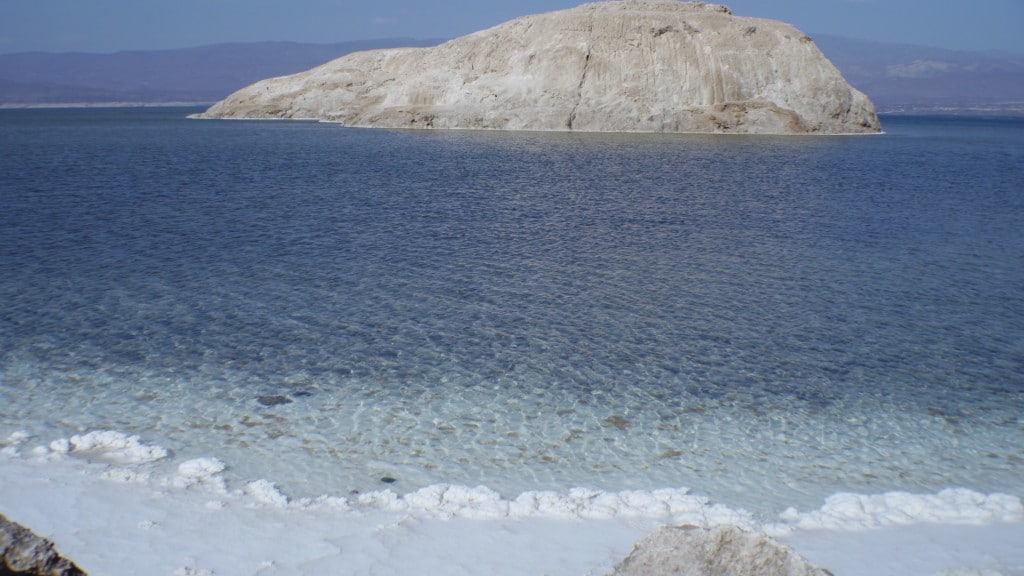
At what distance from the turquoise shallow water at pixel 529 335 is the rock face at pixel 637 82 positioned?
32787 mm

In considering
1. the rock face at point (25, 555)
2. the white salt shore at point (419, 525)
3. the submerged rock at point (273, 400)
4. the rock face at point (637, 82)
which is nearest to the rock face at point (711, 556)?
the white salt shore at point (419, 525)

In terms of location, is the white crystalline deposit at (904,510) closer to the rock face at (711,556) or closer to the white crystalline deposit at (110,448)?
the rock face at (711,556)

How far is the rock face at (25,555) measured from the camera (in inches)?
144

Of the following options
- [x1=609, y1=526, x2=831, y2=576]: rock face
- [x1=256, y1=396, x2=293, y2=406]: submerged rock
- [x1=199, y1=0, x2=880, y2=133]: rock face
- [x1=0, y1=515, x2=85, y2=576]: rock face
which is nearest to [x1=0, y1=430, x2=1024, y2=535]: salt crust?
[x1=256, y1=396, x2=293, y2=406]: submerged rock

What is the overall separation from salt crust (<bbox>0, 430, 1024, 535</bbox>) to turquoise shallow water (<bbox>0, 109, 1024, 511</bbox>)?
0.25 m

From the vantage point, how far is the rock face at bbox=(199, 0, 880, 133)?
57344 mm

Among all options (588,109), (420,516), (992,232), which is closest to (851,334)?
(420,516)

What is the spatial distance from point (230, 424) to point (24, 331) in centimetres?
495

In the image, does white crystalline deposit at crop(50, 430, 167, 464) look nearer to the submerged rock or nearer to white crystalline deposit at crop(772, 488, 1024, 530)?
the submerged rock

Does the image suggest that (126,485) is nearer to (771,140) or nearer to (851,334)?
(851,334)

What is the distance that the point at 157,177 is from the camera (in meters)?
28.6

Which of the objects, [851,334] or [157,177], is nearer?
[851,334]

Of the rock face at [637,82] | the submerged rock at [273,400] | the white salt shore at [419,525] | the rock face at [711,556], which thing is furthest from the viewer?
the rock face at [637,82]

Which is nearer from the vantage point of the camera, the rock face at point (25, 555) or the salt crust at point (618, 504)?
the rock face at point (25, 555)
